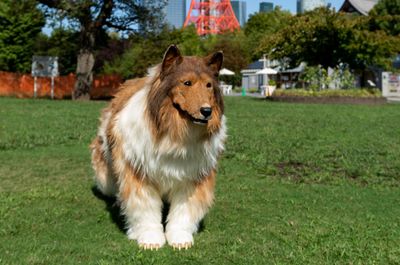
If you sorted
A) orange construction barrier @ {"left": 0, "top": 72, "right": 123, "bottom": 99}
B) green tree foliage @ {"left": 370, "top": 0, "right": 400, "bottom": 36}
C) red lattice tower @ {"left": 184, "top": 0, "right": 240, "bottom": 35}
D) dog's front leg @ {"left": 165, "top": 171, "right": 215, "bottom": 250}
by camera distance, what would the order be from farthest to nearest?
red lattice tower @ {"left": 184, "top": 0, "right": 240, "bottom": 35}
orange construction barrier @ {"left": 0, "top": 72, "right": 123, "bottom": 99}
green tree foliage @ {"left": 370, "top": 0, "right": 400, "bottom": 36}
dog's front leg @ {"left": 165, "top": 171, "right": 215, "bottom": 250}

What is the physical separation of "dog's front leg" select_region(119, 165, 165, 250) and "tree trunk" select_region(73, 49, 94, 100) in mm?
27008

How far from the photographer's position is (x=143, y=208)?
4.67 metres

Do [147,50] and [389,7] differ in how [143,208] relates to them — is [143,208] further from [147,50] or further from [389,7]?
[389,7]

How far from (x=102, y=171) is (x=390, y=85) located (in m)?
45.7

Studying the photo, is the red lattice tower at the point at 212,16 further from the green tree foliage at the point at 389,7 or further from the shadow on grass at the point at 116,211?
the shadow on grass at the point at 116,211

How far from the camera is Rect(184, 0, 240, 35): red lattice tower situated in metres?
99.8

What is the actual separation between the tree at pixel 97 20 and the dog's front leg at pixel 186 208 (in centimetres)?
2493

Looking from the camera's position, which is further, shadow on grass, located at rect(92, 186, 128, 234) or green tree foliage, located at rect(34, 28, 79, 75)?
green tree foliage, located at rect(34, 28, 79, 75)

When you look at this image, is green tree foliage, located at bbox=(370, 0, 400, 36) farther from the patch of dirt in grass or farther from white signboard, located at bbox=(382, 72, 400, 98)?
the patch of dirt in grass

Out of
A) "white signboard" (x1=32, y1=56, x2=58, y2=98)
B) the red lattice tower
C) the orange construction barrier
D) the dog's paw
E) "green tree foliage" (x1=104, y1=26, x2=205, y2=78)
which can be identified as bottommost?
the dog's paw

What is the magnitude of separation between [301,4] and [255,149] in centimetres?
15643

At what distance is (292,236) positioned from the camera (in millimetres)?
5020

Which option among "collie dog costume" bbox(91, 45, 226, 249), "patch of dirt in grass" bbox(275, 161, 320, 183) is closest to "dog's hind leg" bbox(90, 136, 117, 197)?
"collie dog costume" bbox(91, 45, 226, 249)

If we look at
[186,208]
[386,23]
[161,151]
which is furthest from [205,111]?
[386,23]
